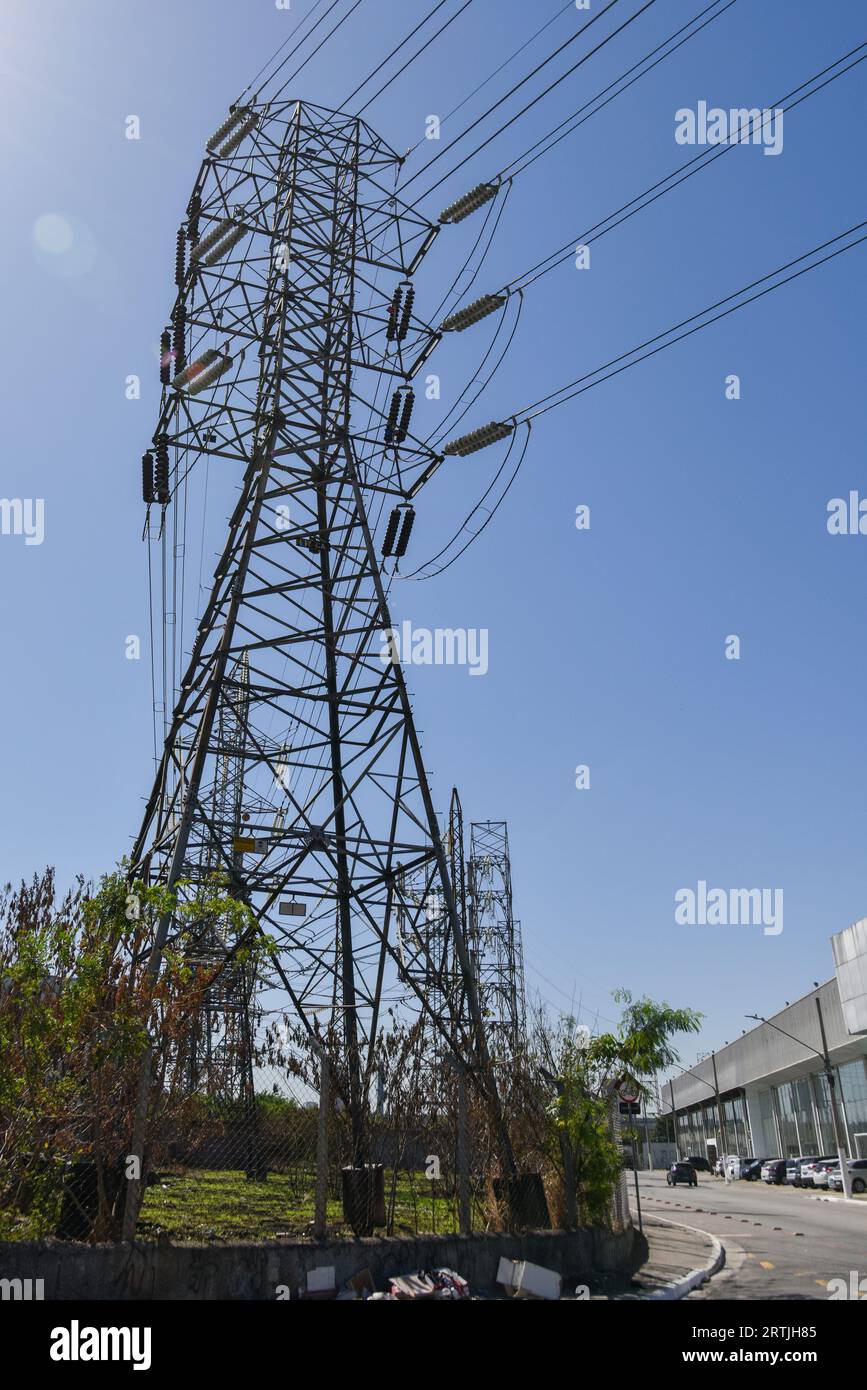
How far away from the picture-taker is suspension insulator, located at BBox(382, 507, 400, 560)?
16.7m

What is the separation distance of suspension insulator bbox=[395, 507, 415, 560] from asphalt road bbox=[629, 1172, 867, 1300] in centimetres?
1088

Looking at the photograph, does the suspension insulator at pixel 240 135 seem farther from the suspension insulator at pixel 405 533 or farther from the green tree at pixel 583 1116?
the green tree at pixel 583 1116

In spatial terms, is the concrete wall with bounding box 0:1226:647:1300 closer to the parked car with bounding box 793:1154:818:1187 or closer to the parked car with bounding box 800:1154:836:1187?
the parked car with bounding box 800:1154:836:1187

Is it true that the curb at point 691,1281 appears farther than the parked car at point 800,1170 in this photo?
No

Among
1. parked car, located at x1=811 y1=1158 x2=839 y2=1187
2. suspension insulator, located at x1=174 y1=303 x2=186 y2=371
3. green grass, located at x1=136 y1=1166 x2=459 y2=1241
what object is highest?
suspension insulator, located at x1=174 y1=303 x2=186 y2=371

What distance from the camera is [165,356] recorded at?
18.2 metres

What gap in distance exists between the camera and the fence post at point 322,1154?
947 cm

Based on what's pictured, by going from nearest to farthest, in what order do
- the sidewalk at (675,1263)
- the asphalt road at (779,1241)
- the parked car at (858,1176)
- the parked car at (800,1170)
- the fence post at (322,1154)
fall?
the fence post at (322,1154), the sidewalk at (675,1263), the asphalt road at (779,1241), the parked car at (858,1176), the parked car at (800,1170)

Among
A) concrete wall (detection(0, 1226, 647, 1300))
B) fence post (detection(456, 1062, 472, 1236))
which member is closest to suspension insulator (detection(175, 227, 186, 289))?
fence post (detection(456, 1062, 472, 1236))

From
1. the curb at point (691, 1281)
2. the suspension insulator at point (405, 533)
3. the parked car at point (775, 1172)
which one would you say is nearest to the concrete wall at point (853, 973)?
the parked car at point (775, 1172)

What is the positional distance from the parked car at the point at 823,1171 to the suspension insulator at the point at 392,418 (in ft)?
137

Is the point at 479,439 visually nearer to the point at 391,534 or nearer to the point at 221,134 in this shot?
the point at 391,534
